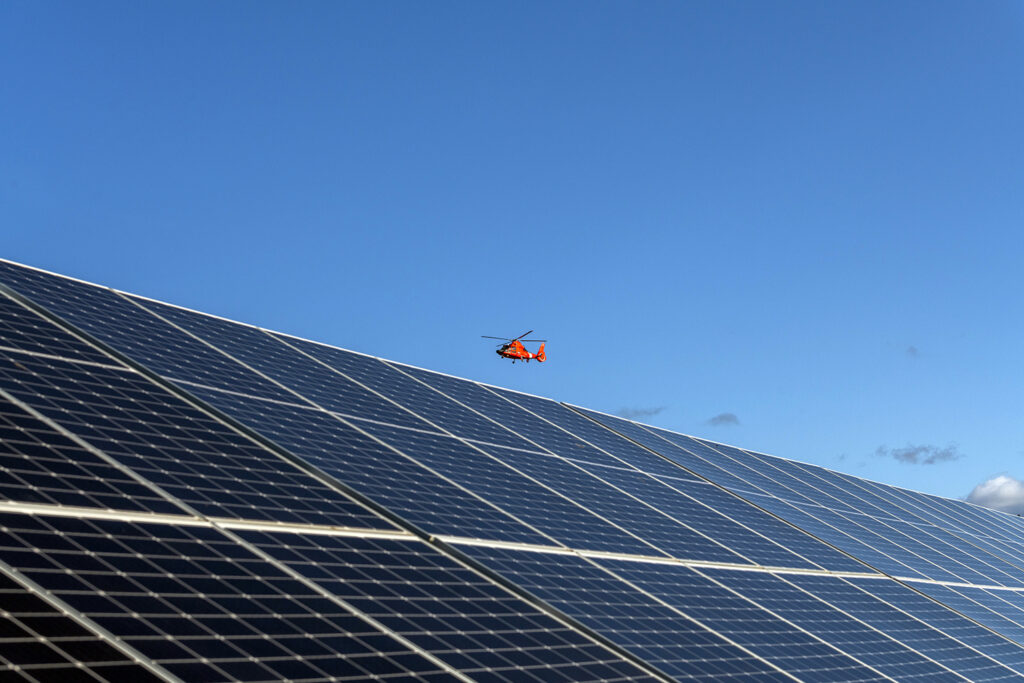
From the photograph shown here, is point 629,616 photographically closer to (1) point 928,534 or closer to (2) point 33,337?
(2) point 33,337

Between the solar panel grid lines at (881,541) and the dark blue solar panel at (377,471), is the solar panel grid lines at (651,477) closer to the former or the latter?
the solar panel grid lines at (881,541)

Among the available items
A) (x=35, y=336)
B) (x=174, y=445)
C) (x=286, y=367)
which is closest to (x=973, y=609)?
(x=286, y=367)

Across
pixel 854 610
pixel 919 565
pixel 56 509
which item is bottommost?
pixel 56 509

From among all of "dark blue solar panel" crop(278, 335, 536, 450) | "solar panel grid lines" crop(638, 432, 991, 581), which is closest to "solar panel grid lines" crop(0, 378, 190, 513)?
"dark blue solar panel" crop(278, 335, 536, 450)

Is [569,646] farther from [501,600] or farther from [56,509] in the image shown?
[56,509]

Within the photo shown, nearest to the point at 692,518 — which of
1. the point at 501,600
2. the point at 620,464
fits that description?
the point at 620,464

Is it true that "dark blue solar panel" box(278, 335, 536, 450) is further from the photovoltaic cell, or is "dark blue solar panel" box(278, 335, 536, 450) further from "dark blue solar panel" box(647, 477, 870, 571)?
"dark blue solar panel" box(647, 477, 870, 571)

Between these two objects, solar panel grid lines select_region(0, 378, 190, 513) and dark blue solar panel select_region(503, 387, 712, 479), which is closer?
solar panel grid lines select_region(0, 378, 190, 513)
